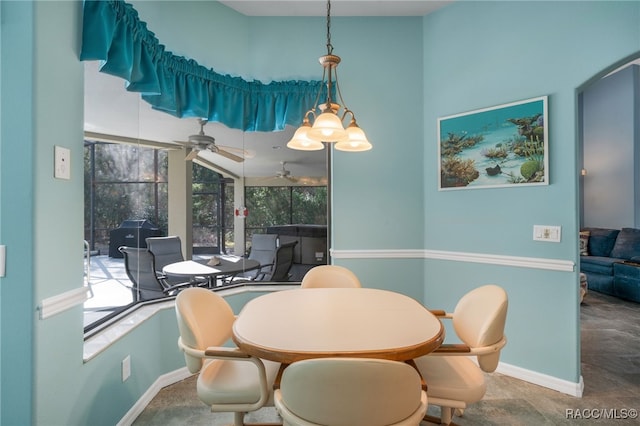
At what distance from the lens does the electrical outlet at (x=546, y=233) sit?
2324 mm

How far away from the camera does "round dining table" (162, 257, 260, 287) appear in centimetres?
258

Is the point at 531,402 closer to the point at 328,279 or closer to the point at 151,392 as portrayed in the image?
the point at 328,279

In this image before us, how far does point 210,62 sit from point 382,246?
2215 mm

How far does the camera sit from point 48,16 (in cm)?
139

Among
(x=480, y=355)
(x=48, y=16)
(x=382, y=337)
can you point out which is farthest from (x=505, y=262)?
(x=48, y=16)

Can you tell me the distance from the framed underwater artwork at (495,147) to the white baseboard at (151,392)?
263cm

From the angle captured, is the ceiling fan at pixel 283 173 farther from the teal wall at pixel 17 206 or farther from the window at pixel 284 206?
the teal wall at pixel 17 206

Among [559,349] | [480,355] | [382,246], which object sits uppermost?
[382,246]

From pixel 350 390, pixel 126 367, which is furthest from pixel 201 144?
pixel 350 390

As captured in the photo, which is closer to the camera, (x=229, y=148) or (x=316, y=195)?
(x=229, y=148)

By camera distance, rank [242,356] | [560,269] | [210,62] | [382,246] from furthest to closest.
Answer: [382,246], [210,62], [560,269], [242,356]

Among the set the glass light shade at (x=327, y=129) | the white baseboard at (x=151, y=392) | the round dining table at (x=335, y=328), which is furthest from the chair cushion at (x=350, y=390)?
the white baseboard at (x=151, y=392)

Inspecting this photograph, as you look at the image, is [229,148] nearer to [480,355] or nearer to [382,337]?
[382,337]

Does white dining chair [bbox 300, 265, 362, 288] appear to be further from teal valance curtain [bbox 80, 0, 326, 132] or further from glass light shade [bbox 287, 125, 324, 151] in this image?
teal valance curtain [bbox 80, 0, 326, 132]
